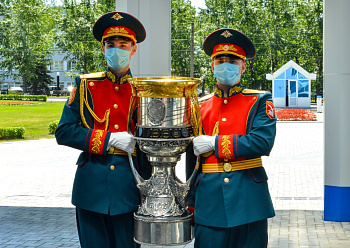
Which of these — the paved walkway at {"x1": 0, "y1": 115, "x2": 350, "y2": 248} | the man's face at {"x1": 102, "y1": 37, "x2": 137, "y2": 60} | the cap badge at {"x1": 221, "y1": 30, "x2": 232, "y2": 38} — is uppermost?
the cap badge at {"x1": 221, "y1": 30, "x2": 232, "y2": 38}

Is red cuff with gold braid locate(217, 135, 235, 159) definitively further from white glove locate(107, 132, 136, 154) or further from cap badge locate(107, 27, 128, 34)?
cap badge locate(107, 27, 128, 34)

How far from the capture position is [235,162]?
136 inches

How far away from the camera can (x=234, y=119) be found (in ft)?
11.5

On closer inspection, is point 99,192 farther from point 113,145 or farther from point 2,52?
point 2,52

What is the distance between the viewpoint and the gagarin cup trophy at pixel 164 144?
324 centimetres

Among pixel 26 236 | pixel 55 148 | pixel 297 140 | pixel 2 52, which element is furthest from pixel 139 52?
pixel 2 52

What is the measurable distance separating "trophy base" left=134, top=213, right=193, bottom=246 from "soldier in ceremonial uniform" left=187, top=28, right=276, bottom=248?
0.55 ft

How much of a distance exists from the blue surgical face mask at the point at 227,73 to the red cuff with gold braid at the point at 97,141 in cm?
77

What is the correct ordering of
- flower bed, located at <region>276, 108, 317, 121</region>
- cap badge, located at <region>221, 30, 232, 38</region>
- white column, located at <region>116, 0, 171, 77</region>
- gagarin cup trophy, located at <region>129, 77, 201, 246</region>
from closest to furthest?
1. gagarin cup trophy, located at <region>129, 77, 201, 246</region>
2. cap badge, located at <region>221, 30, 232, 38</region>
3. white column, located at <region>116, 0, 171, 77</region>
4. flower bed, located at <region>276, 108, 317, 121</region>

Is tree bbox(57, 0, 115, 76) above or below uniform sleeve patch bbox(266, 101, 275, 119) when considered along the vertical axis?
above

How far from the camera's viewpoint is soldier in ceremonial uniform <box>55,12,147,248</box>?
3.55m

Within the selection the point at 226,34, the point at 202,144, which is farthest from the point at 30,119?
the point at 202,144

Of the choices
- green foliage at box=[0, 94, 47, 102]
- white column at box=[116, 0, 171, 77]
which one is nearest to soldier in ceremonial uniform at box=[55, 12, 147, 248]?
white column at box=[116, 0, 171, 77]

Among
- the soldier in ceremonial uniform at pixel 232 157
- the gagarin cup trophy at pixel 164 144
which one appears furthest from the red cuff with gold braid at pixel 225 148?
the gagarin cup trophy at pixel 164 144
